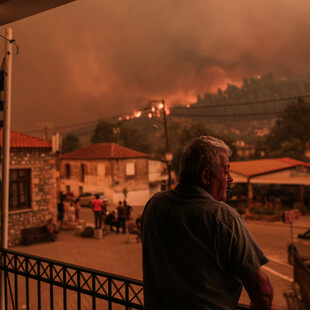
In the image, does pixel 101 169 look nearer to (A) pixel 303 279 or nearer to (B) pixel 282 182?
(B) pixel 282 182

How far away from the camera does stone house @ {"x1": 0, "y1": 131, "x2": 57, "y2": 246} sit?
8023 mm

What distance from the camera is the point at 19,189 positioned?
26.7 feet

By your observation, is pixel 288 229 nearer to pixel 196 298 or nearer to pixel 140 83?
pixel 196 298

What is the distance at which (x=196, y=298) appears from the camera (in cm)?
81

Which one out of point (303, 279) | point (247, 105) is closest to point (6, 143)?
point (303, 279)

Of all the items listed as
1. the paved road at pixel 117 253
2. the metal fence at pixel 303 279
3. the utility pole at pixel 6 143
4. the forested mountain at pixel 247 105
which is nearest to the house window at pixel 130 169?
the paved road at pixel 117 253

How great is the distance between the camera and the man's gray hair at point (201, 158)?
0.87 m

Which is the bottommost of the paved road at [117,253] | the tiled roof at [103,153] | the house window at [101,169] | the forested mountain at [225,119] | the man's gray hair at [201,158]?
the paved road at [117,253]

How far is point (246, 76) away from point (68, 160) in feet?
108

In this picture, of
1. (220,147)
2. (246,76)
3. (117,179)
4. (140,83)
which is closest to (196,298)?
(220,147)

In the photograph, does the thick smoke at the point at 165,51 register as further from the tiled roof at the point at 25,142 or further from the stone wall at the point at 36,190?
the stone wall at the point at 36,190

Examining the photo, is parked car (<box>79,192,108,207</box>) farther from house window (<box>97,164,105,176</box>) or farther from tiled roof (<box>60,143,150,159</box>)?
tiled roof (<box>60,143,150,159</box>)

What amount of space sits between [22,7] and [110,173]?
17.6 metres

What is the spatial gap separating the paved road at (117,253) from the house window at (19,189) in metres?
0.99
